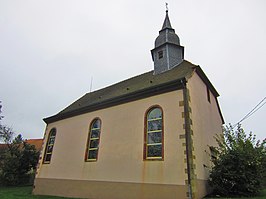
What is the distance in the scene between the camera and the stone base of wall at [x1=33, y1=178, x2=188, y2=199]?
309 inches

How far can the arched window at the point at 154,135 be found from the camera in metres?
8.90

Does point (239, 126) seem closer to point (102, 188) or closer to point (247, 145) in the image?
point (247, 145)

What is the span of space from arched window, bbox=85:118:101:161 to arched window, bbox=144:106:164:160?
346 centimetres

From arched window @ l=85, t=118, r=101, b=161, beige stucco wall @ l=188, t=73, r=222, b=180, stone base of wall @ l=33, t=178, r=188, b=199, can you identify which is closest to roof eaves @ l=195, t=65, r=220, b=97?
beige stucco wall @ l=188, t=73, r=222, b=180

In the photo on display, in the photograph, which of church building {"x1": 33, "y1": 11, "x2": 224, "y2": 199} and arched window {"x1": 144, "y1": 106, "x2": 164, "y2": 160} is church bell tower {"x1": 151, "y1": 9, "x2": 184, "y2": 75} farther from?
arched window {"x1": 144, "y1": 106, "x2": 164, "y2": 160}

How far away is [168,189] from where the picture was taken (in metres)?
7.87

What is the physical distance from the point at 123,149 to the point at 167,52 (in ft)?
25.0

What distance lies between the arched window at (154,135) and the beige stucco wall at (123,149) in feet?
A: 0.74

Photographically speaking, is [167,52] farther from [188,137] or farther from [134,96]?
[188,137]

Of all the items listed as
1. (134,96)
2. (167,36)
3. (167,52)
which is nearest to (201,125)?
(134,96)

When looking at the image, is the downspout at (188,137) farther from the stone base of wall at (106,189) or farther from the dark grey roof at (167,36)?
the dark grey roof at (167,36)

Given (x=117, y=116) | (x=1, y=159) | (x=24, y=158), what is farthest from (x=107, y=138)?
(x=1, y=159)

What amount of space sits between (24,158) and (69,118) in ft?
27.9

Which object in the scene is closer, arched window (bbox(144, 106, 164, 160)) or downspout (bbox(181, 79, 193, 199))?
downspout (bbox(181, 79, 193, 199))
